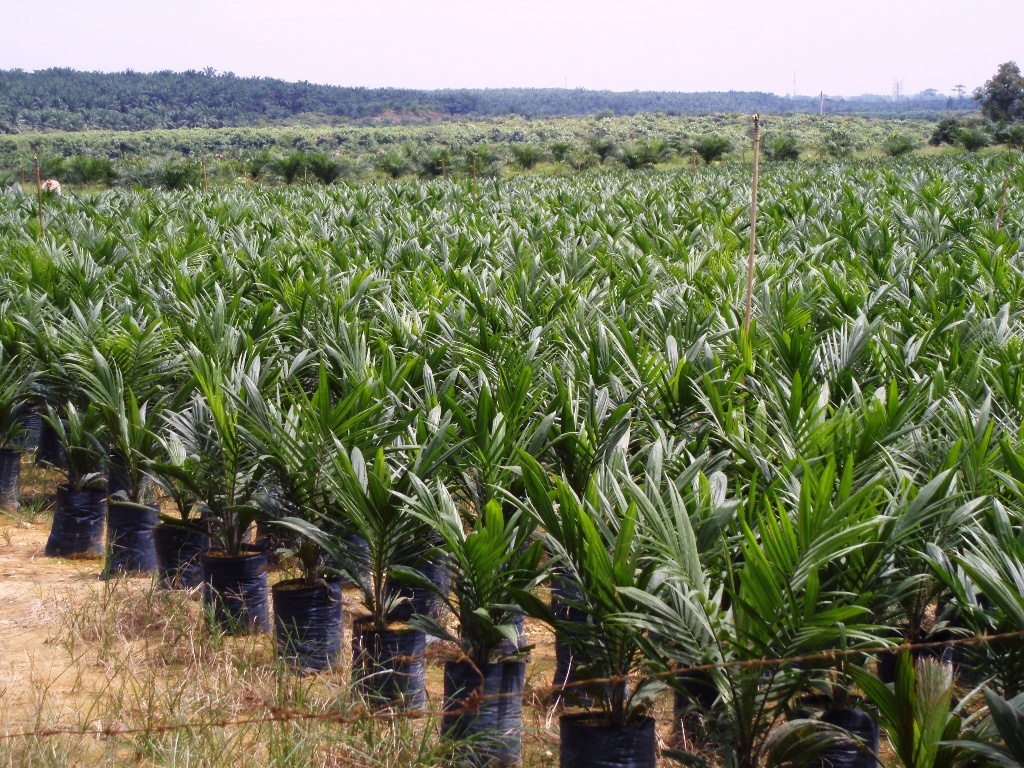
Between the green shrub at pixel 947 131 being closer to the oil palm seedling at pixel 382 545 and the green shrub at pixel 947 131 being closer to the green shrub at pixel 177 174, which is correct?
the green shrub at pixel 177 174

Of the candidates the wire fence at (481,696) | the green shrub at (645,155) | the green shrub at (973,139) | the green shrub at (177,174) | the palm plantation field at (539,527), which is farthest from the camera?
the green shrub at (973,139)

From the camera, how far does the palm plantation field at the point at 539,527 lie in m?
2.12

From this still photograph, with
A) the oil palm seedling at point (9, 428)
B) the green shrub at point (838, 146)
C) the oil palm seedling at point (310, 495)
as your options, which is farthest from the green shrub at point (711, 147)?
the oil palm seedling at point (310, 495)

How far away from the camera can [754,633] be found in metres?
2.09

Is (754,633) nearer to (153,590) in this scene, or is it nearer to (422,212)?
(153,590)

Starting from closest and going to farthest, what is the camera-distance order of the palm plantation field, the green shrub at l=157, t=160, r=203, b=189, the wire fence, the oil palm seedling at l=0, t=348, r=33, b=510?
the wire fence
the palm plantation field
the oil palm seedling at l=0, t=348, r=33, b=510
the green shrub at l=157, t=160, r=203, b=189

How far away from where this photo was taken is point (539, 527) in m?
3.53

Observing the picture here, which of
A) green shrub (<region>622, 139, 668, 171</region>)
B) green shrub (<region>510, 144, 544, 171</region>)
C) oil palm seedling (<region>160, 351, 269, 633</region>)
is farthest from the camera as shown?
green shrub (<region>510, 144, 544, 171</region>)

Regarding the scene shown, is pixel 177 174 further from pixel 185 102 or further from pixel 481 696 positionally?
pixel 185 102

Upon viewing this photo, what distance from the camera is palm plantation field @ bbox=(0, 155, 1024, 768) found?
6.96 ft

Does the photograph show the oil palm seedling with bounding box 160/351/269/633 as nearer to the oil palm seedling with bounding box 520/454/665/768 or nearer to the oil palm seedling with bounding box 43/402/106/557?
the oil palm seedling with bounding box 43/402/106/557

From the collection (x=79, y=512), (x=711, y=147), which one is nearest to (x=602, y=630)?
(x=79, y=512)

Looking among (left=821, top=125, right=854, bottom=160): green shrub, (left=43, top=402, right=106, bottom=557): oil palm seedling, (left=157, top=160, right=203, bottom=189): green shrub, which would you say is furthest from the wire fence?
(left=821, top=125, right=854, bottom=160): green shrub

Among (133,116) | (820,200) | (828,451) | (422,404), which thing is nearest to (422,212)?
(820,200)
